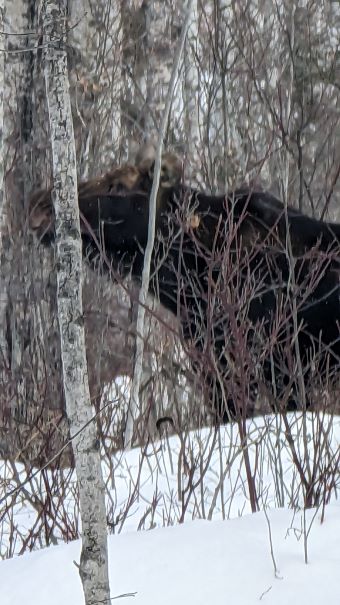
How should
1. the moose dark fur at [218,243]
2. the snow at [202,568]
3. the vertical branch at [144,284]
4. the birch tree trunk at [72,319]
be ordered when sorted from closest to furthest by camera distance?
1. the birch tree trunk at [72,319]
2. the snow at [202,568]
3. the vertical branch at [144,284]
4. the moose dark fur at [218,243]

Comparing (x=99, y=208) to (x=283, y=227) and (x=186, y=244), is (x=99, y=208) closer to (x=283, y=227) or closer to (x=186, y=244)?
(x=186, y=244)

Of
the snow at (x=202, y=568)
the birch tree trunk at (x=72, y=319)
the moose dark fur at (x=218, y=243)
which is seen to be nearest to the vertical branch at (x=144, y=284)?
the moose dark fur at (x=218, y=243)

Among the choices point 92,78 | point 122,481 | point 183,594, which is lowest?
point 122,481

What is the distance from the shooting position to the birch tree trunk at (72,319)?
9.74 feet

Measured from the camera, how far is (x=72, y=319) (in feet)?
9.98

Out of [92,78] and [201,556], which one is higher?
[92,78]

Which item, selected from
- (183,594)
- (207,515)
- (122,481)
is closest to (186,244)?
(122,481)

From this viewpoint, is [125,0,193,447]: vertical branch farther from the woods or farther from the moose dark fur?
the moose dark fur

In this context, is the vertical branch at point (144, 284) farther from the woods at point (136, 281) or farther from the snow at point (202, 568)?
the snow at point (202, 568)

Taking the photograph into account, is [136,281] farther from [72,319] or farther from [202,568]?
[72,319]

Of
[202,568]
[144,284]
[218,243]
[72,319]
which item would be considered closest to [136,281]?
[218,243]

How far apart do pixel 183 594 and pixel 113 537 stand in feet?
1.94

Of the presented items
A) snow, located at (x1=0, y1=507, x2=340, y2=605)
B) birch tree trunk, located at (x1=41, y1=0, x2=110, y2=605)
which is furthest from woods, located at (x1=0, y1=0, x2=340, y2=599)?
snow, located at (x1=0, y1=507, x2=340, y2=605)

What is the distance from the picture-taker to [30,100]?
9.00m
